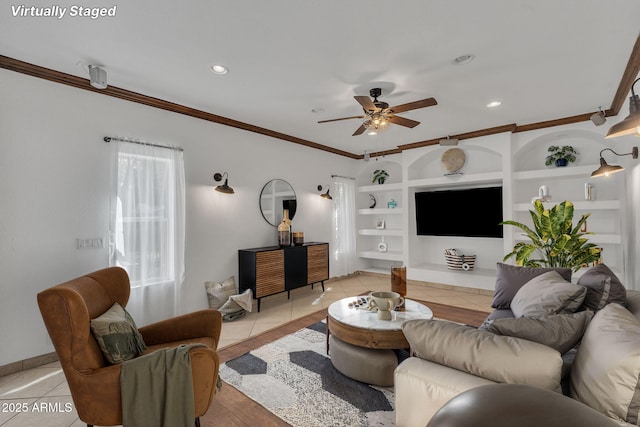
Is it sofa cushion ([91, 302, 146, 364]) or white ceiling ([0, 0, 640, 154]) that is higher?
white ceiling ([0, 0, 640, 154])

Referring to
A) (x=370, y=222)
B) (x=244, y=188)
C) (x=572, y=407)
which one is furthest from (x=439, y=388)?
(x=370, y=222)

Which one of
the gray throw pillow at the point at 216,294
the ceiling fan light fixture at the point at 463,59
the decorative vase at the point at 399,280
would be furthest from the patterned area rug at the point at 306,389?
the ceiling fan light fixture at the point at 463,59

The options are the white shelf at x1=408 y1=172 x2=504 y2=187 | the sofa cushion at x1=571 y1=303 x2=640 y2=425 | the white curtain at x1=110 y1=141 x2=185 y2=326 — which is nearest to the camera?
the sofa cushion at x1=571 y1=303 x2=640 y2=425

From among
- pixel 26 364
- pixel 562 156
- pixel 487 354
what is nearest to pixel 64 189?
pixel 26 364

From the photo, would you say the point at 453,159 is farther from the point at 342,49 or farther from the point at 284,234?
the point at 342,49

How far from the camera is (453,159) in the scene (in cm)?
542

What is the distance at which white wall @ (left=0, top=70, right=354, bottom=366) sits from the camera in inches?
100.0

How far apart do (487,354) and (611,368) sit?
39 centimetres

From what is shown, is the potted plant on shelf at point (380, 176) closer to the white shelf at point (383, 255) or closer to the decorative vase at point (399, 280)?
the white shelf at point (383, 255)

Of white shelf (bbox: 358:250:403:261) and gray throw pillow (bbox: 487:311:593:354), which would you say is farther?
white shelf (bbox: 358:250:403:261)

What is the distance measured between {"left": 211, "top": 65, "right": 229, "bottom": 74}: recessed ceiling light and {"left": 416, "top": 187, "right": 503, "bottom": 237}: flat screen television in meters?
4.29

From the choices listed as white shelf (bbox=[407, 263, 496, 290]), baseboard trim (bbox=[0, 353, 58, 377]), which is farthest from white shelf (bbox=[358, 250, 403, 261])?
baseboard trim (bbox=[0, 353, 58, 377])

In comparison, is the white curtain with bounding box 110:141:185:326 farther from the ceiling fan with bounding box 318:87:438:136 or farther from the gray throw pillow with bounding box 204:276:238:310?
A: the ceiling fan with bounding box 318:87:438:136

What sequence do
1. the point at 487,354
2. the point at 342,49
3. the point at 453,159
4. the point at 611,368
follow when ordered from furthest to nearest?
the point at 453,159 < the point at 342,49 < the point at 487,354 < the point at 611,368
